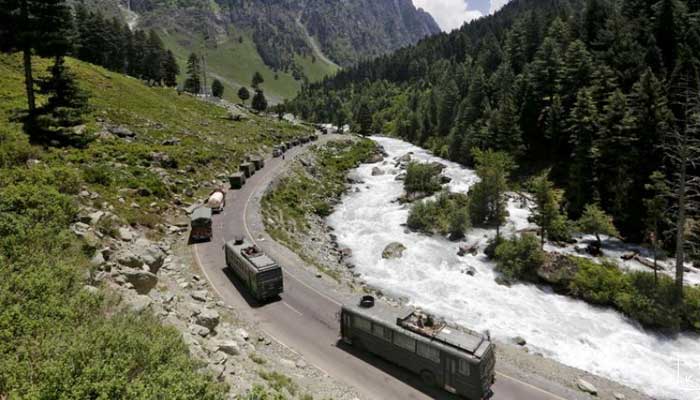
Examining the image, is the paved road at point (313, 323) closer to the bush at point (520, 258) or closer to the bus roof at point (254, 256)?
the bus roof at point (254, 256)

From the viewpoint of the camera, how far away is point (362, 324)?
19.9 metres

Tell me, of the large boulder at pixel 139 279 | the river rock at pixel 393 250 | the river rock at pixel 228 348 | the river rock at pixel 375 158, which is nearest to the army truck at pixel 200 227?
the large boulder at pixel 139 279

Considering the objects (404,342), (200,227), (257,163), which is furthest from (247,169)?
(404,342)

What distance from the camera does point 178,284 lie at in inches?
990

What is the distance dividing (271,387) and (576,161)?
152ft

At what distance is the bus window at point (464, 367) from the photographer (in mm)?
16406

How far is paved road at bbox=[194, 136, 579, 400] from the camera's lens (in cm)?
1809

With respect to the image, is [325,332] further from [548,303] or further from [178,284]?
[548,303]

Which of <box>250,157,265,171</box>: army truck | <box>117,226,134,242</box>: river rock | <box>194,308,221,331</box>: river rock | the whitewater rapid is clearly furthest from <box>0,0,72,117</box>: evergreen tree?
the whitewater rapid

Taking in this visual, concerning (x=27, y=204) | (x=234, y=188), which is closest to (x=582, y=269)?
(x=27, y=204)

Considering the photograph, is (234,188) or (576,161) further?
(234,188)

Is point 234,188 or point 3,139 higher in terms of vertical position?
point 3,139

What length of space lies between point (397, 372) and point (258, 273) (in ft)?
36.6

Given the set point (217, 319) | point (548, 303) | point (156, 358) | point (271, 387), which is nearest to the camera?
point (156, 358)
